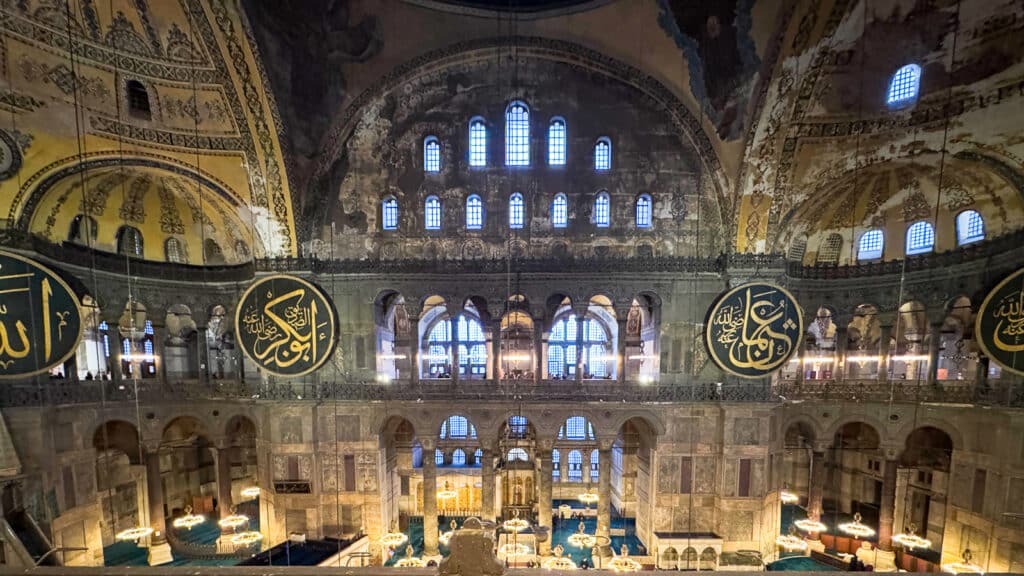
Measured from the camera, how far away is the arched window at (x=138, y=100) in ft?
30.3

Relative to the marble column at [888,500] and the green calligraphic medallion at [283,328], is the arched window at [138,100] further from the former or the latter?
the marble column at [888,500]

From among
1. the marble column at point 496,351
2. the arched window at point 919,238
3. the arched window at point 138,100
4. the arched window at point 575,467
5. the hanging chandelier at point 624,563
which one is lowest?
the arched window at point 575,467

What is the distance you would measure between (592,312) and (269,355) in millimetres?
12387

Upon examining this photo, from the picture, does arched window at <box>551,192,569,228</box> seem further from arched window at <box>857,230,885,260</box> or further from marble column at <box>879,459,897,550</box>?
marble column at <box>879,459,897,550</box>

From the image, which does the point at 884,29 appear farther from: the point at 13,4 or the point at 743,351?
the point at 13,4

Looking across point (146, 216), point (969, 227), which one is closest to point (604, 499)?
point (969, 227)

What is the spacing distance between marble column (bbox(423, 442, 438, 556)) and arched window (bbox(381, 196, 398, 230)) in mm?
6000

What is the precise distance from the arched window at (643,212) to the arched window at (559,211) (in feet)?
6.15

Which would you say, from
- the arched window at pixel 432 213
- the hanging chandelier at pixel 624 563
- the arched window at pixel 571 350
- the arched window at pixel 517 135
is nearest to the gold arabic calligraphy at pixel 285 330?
the arched window at pixel 432 213

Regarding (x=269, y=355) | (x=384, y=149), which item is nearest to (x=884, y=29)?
(x=384, y=149)

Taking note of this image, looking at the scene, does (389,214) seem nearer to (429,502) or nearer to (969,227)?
(429,502)

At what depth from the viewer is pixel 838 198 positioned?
1116 centimetres

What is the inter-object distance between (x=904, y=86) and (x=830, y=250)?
171 inches

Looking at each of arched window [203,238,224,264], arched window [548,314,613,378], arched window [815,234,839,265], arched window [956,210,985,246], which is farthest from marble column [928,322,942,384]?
arched window [203,238,224,264]
